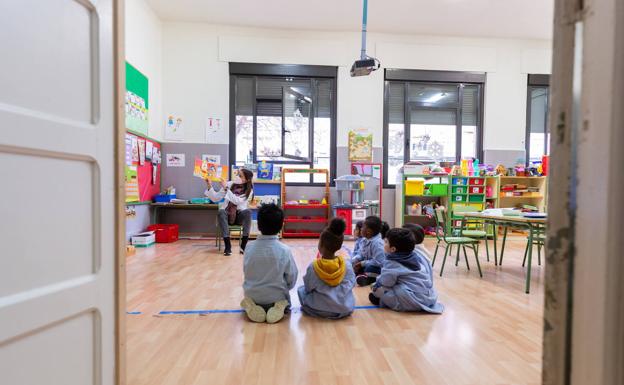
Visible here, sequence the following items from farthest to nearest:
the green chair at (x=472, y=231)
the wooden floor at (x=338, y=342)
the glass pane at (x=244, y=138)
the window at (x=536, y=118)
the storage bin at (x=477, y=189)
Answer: the window at (x=536, y=118), the glass pane at (x=244, y=138), the storage bin at (x=477, y=189), the green chair at (x=472, y=231), the wooden floor at (x=338, y=342)

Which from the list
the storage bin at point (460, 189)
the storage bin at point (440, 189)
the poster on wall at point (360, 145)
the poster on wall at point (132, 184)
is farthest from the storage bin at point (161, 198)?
the storage bin at point (460, 189)

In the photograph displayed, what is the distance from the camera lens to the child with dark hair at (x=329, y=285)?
2.11 metres

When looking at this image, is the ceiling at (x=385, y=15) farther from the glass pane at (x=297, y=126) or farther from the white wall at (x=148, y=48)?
the glass pane at (x=297, y=126)

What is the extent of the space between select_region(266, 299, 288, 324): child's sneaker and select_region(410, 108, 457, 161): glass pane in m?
4.77

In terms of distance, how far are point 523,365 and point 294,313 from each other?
1.30m

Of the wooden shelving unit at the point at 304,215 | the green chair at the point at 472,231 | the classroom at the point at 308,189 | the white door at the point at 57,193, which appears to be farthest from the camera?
the wooden shelving unit at the point at 304,215

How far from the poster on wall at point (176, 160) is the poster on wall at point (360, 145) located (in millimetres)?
2955

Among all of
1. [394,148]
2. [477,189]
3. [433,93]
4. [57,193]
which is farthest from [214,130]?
Answer: [57,193]

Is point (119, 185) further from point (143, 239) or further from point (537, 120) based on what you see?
point (537, 120)

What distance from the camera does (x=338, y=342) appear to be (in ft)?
5.89

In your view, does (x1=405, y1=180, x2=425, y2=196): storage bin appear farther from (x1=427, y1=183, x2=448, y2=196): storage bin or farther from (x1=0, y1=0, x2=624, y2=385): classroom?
(x1=427, y1=183, x2=448, y2=196): storage bin

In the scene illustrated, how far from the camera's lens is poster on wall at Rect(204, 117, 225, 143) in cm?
570

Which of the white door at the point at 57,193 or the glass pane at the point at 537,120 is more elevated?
the glass pane at the point at 537,120

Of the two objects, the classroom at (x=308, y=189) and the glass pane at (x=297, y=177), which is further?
the glass pane at (x=297, y=177)
